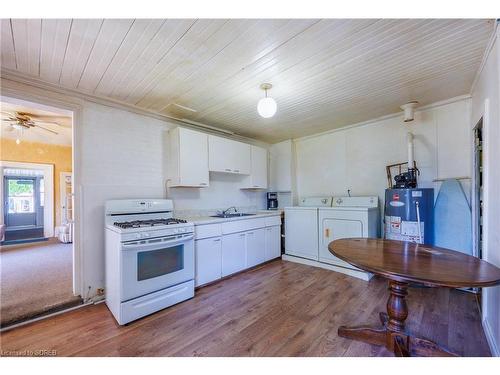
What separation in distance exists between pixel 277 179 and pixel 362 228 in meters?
2.01

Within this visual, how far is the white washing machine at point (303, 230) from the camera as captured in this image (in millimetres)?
3462

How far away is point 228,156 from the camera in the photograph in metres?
3.54

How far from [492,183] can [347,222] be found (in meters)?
1.63

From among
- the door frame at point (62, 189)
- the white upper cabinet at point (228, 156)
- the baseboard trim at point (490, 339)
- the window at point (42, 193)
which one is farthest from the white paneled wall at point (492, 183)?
the window at point (42, 193)

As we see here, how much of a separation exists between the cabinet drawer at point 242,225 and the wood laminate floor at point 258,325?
76cm

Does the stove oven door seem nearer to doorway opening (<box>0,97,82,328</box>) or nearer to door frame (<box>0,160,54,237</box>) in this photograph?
doorway opening (<box>0,97,82,328</box>)

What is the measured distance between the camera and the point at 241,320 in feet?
6.42

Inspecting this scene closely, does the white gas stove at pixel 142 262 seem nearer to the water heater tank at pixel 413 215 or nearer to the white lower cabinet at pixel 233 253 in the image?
the white lower cabinet at pixel 233 253

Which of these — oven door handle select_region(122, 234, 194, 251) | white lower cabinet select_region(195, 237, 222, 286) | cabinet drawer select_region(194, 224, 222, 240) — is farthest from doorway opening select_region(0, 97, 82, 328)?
cabinet drawer select_region(194, 224, 222, 240)

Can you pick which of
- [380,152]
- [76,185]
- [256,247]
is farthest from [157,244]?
[380,152]

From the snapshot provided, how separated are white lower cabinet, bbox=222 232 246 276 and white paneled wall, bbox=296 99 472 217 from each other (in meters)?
1.84
